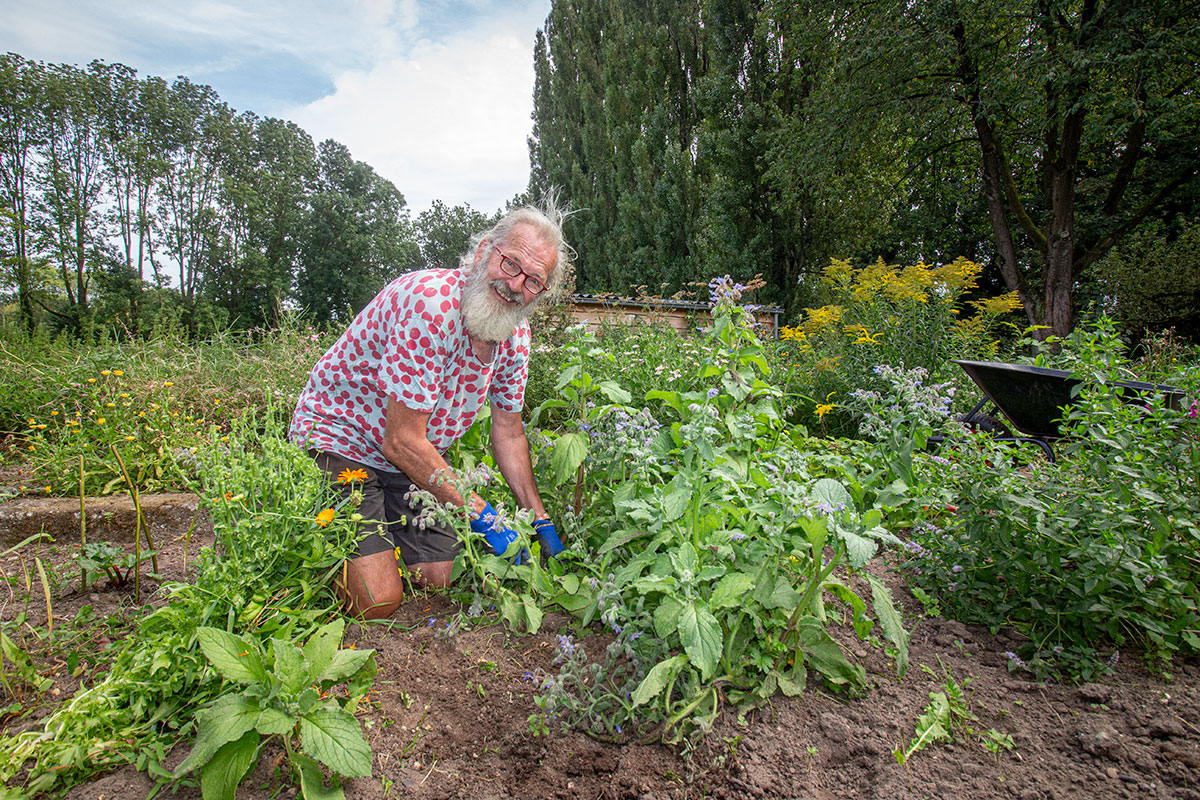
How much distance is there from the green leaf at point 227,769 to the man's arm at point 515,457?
120 centimetres

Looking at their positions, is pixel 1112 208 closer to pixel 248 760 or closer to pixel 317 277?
pixel 248 760

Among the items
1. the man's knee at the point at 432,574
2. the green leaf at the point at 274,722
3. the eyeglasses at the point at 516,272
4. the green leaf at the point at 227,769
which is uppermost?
the eyeglasses at the point at 516,272

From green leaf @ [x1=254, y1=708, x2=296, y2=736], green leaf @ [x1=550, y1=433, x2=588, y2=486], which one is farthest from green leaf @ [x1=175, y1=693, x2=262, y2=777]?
green leaf @ [x1=550, y1=433, x2=588, y2=486]

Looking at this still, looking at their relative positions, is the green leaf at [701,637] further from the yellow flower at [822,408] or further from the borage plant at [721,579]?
the yellow flower at [822,408]

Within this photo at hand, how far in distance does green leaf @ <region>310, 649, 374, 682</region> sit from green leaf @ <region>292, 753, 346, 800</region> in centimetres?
16

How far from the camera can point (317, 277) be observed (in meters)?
26.2

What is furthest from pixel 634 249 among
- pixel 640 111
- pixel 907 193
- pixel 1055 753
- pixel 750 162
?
pixel 1055 753

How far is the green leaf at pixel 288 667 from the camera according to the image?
1.17m

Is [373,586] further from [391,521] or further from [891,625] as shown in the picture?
[891,625]

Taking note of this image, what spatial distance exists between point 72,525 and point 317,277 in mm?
26561

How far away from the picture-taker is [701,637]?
1248 millimetres

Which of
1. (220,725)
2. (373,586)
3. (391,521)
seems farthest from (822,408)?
(220,725)

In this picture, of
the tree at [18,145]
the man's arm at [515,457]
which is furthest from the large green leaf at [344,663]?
the tree at [18,145]

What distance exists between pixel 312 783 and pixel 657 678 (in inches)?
28.5
